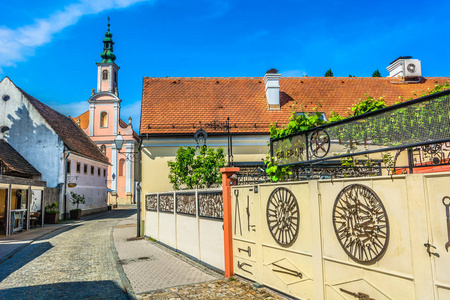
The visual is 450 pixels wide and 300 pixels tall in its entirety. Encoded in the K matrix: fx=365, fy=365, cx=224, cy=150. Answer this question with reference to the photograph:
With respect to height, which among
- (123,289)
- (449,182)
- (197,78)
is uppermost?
(197,78)

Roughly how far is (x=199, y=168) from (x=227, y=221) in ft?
17.9

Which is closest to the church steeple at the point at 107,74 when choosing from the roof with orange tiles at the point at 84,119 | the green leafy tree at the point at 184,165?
the roof with orange tiles at the point at 84,119

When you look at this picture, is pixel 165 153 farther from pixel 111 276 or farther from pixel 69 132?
pixel 69 132

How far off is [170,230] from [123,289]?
14.7ft

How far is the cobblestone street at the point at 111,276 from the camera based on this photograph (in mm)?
6594

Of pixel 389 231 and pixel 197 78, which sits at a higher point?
pixel 197 78

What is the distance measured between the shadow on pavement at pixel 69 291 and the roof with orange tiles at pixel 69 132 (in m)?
21.0

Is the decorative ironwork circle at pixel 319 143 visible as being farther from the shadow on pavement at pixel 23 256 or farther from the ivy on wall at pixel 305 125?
the shadow on pavement at pixel 23 256

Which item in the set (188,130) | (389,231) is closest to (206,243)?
(389,231)

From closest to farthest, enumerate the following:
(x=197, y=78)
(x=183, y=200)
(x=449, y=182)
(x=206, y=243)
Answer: (x=449, y=182) → (x=206, y=243) → (x=183, y=200) → (x=197, y=78)

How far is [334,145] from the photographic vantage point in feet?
16.3

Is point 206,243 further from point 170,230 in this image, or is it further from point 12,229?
point 12,229

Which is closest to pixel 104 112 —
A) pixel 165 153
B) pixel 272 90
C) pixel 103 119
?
pixel 103 119

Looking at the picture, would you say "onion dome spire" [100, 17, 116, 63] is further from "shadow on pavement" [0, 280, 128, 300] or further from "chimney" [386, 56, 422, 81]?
"shadow on pavement" [0, 280, 128, 300]
